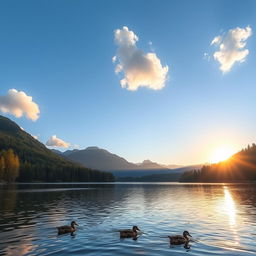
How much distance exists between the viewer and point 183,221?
4181cm

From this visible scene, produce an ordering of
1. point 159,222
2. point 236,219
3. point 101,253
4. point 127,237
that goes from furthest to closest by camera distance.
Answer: point 236,219 < point 159,222 < point 127,237 < point 101,253

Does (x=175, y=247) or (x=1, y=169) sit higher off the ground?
(x=1, y=169)

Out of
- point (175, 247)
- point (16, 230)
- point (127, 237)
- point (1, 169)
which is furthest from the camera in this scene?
point (1, 169)

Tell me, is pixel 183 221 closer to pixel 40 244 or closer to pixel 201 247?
pixel 201 247

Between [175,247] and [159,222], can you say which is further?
[159,222]

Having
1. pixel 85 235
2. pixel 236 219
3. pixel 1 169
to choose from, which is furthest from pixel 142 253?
pixel 1 169

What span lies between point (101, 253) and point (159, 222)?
18.7m

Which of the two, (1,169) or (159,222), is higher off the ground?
(1,169)

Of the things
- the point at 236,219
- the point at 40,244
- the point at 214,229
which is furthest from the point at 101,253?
the point at 236,219

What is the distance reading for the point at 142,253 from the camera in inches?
926

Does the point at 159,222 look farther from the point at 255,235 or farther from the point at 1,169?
the point at 1,169

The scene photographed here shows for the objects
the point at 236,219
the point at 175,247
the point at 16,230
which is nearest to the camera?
the point at 175,247

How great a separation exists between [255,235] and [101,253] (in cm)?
1745

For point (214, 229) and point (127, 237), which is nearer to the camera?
point (127, 237)
